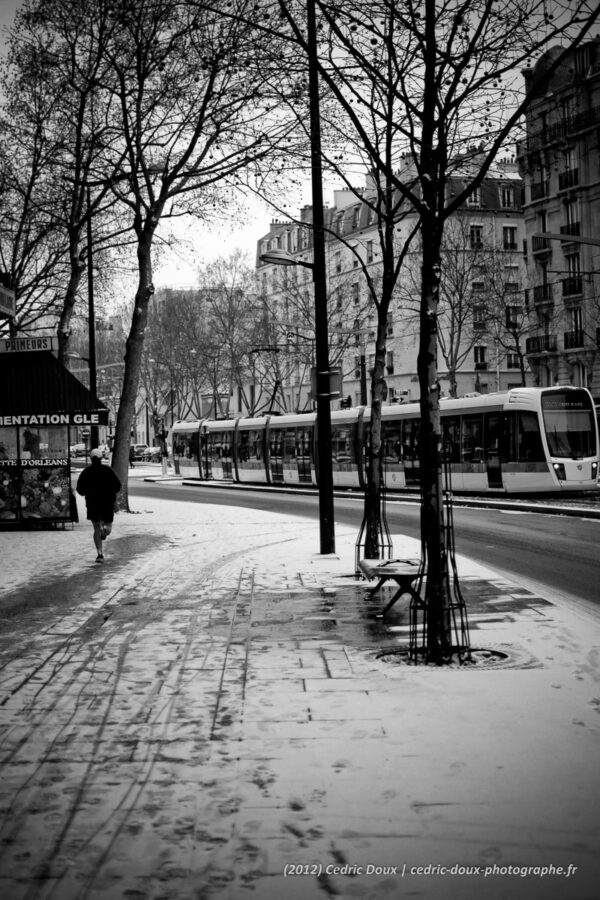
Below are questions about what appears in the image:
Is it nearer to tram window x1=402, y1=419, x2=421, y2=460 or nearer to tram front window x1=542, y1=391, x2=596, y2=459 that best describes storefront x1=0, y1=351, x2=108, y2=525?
tram front window x1=542, y1=391, x2=596, y2=459

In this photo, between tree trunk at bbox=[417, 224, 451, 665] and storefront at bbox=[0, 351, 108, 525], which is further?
storefront at bbox=[0, 351, 108, 525]

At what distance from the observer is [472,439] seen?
33219mm

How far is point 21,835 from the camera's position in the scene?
4703mm

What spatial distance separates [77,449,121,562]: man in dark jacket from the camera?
1653cm

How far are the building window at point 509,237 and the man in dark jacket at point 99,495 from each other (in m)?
63.9

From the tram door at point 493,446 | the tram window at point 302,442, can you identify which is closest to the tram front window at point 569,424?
the tram door at point 493,446

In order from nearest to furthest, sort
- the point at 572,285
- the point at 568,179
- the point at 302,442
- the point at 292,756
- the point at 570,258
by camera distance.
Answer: the point at 292,756 < the point at 302,442 < the point at 572,285 < the point at 570,258 < the point at 568,179

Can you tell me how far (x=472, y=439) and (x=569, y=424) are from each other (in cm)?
333

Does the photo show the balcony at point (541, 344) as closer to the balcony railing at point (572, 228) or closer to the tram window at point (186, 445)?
the balcony railing at point (572, 228)

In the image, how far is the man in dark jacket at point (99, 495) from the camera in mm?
16531

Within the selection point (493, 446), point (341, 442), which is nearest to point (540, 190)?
point (341, 442)

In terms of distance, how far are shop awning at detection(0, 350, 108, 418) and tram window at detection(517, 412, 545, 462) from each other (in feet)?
43.9

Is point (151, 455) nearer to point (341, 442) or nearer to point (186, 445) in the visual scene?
point (186, 445)

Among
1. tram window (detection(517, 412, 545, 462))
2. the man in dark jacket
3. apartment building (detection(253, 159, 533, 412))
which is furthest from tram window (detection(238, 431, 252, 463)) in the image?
the man in dark jacket
